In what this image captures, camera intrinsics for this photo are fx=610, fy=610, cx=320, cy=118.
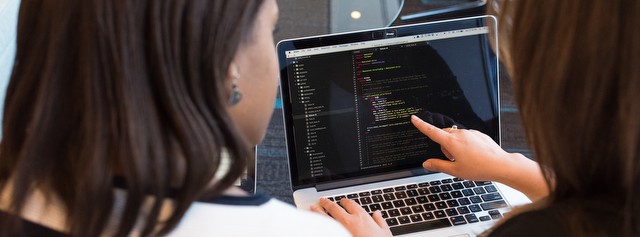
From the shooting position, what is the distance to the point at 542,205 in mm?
691

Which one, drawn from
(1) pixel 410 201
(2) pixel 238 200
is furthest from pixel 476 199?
(2) pixel 238 200

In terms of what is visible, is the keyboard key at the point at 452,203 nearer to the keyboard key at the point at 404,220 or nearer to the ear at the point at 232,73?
the keyboard key at the point at 404,220

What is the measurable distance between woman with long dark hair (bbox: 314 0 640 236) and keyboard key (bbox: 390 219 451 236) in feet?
1.18

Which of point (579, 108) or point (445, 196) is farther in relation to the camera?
point (445, 196)

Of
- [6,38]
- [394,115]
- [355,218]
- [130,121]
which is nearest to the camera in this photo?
[130,121]

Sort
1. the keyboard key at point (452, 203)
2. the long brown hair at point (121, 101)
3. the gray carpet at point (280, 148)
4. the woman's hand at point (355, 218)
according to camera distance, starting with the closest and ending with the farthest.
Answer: the long brown hair at point (121, 101), the woman's hand at point (355, 218), the keyboard key at point (452, 203), the gray carpet at point (280, 148)

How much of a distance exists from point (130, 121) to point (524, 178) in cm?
72

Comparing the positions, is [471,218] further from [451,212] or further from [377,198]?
[377,198]

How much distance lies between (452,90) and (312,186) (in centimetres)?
32

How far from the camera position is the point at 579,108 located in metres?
0.61

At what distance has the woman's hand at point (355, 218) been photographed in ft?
3.32

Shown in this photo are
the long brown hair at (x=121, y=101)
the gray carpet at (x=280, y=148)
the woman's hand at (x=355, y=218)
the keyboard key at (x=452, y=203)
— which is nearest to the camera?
the long brown hair at (x=121, y=101)

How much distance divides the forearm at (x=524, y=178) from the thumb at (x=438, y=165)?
86mm

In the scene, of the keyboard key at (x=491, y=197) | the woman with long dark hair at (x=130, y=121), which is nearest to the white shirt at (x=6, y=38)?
the woman with long dark hair at (x=130, y=121)
